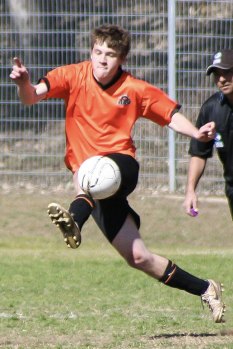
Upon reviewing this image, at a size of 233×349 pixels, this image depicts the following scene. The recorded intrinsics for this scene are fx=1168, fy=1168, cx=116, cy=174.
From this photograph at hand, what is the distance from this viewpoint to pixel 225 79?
25.3ft

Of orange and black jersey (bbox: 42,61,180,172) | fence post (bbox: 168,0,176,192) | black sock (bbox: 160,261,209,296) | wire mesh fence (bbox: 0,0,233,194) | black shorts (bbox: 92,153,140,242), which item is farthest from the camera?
wire mesh fence (bbox: 0,0,233,194)

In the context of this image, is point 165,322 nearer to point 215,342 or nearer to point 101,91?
point 215,342

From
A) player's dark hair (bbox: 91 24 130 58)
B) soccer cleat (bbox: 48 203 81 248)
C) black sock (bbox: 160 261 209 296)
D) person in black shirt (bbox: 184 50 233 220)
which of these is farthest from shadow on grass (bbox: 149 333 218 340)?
player's dark hair (bbox: 91 24 130 58)

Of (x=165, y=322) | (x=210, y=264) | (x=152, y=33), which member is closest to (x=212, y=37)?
(x=152, y=33)

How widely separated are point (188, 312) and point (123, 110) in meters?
2.07

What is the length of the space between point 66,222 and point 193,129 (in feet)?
3.65

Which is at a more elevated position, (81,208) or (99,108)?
(99,108)

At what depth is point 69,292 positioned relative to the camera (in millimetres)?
10172

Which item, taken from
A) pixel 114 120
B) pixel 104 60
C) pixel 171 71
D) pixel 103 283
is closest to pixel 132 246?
pixel 114 120

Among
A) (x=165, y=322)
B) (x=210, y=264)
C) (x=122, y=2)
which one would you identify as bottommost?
(x=210, y=264)

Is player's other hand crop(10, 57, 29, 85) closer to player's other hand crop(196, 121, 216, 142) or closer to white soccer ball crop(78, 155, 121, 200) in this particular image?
white soccer ball crop(78, 155, 121, 200)

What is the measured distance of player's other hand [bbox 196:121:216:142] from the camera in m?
7.49

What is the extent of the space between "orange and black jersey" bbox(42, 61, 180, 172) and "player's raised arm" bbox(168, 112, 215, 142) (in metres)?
0.06

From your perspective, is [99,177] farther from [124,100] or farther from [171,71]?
[171,71]
